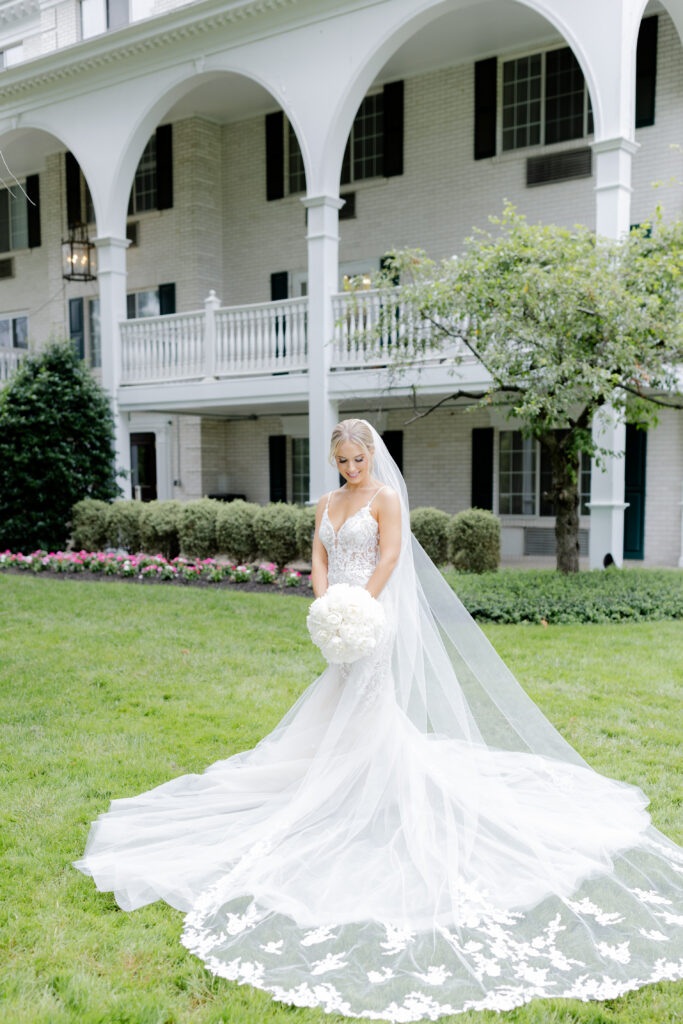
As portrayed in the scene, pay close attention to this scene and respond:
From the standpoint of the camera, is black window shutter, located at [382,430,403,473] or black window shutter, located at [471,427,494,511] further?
black window shutter, located at [382,430,403,473]

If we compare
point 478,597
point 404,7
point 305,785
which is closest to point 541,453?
point 478,597

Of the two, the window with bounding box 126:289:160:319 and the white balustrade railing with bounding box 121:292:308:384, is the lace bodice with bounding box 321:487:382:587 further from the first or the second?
the window with bounding box 126:289:160:319

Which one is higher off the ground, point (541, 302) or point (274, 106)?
point (274, 106)

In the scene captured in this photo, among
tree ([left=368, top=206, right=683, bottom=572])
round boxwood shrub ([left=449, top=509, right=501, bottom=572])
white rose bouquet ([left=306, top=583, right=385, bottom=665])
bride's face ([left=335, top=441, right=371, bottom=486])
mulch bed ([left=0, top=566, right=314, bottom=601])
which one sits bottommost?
mulch bed ([left=0, top=566, right=314, bottom=601])

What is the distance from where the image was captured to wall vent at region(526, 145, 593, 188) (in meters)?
13.1

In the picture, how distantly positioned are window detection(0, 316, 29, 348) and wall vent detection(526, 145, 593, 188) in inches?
474

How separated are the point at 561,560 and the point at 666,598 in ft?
4.17

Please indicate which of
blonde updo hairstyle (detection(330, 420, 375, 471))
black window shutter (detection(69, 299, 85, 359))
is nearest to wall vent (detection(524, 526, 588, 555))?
black window shutter (detection(69, 299, 85, 359))

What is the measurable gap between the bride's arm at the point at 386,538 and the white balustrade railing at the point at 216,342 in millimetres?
8910

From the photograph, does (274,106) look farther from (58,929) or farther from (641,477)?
(58,929)

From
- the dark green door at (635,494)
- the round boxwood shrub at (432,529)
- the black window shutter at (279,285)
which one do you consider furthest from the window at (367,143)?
the round boxwood shrub at (432,529)

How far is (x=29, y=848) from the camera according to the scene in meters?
3.74

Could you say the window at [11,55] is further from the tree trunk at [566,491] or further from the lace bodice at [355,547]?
the lace bodice at [355,547]

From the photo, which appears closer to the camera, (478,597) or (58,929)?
(58,929)
